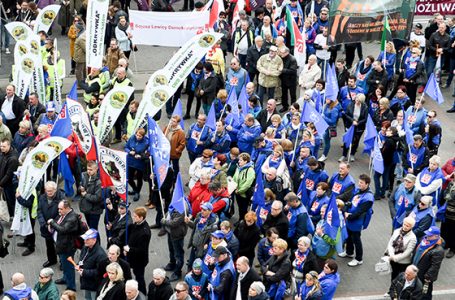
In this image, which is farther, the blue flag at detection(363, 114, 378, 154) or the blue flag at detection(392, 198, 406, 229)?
the blue flag at detection(363, 114, 378, 154)

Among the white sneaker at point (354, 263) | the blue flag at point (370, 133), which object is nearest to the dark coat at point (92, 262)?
the white sneaker at point (354, 263)

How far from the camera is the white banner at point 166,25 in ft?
76.9

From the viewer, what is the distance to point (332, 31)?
72.2 ft

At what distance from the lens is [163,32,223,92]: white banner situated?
1872 centimetres

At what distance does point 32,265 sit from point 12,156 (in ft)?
6.46

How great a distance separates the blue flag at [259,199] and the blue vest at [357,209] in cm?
140

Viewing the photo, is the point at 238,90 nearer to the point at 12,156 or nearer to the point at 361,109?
the point at 361,109

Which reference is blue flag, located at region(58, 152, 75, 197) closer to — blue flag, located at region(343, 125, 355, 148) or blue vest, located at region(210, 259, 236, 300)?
blue vest, located at region(210, 259, 236, 300)

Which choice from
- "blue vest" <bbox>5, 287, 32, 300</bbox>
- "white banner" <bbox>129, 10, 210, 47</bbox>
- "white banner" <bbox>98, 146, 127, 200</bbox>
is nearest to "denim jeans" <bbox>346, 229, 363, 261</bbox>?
"white banner" <bbox>98, 146, 127, 200</bbox>

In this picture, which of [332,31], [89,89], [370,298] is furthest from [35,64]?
[370,298]

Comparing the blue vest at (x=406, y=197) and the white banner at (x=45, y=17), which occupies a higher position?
the white banner at (x=45, y=17)

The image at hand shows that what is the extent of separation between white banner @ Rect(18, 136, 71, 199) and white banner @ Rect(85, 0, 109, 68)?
467 cm

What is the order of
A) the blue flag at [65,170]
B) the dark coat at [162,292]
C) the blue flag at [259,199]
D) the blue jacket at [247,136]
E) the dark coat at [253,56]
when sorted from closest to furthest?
the dark coat at [162,292] < the blue flag at [259,199] < the blue flag at [65,170] < the blue jacket at [247,136] < the dark coat at [253,56]

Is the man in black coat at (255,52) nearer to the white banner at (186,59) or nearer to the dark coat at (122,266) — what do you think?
the white banner at (186,59)
